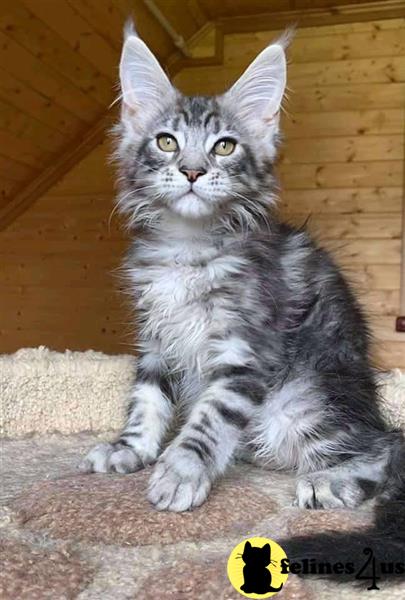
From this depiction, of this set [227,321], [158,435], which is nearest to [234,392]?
[227,321]

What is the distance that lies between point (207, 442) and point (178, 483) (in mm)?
108

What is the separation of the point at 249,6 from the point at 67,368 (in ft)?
7.71

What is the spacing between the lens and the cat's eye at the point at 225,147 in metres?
1.28

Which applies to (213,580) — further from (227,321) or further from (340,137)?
(340,137)

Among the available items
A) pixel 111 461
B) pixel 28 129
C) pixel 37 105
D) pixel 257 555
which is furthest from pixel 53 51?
pixel 257 555

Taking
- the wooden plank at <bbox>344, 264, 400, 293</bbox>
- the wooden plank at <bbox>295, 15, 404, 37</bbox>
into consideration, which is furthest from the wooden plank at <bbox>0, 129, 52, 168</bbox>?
the wooden plank at <bbox>344, 264, 400, 293</bbox>

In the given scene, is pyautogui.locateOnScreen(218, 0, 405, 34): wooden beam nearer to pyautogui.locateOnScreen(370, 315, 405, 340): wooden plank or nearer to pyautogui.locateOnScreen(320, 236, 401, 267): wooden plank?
pyautogui.locateOnScreen(320, 236, 401, 267): wooden plank

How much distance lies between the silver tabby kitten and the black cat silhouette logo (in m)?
0.25

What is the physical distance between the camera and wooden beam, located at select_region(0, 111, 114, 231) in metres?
3.52

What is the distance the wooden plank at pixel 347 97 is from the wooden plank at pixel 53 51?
1.00 metres

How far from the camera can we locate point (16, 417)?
64.6 inches

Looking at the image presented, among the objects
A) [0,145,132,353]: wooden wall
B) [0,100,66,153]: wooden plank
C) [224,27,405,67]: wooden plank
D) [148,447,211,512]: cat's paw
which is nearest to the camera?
[148,447,211,512]: cat's paw

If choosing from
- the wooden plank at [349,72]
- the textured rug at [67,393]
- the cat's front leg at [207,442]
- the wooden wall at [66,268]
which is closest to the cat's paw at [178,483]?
the cat's front leg at [207,442]

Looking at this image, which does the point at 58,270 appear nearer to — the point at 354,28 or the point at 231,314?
the point at 354,28
